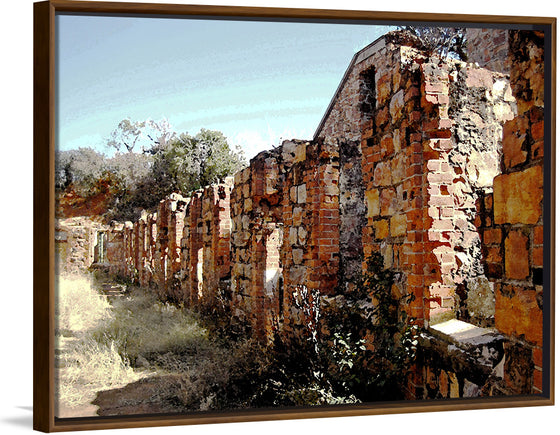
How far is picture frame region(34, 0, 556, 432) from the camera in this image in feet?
11.5

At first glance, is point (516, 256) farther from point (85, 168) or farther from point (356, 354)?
point (85, 168)

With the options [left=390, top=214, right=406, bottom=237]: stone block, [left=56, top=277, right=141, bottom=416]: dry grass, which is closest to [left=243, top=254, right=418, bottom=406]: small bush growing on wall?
[left=390, top=214, right=406, bottom=237]: stone block

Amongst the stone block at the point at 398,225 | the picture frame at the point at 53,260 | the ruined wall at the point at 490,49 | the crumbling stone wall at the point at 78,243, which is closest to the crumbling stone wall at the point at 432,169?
the stone block at the point at 398,225

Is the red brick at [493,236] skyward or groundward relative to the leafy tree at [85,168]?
groundward

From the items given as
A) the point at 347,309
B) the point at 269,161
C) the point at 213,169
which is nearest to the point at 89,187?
the point at 213,169

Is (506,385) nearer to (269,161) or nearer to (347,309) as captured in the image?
(347,309)

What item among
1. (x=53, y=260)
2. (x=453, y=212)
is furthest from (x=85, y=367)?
(x=453, y=212)

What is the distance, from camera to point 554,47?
4062mm

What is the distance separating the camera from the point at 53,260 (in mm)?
3547

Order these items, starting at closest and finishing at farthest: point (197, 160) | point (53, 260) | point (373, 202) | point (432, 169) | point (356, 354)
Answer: point (53, 260) < point (432, 169) < point (356, 354) < point (373, 202) < point (197, 160)

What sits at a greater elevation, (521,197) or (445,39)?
(445,39)

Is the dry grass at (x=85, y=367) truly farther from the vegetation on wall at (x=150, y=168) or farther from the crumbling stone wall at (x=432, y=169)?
the vegetation on wall at (x=150, y=168)

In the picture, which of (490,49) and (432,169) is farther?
(490,49)

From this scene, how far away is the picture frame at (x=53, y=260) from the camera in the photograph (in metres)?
3.52
